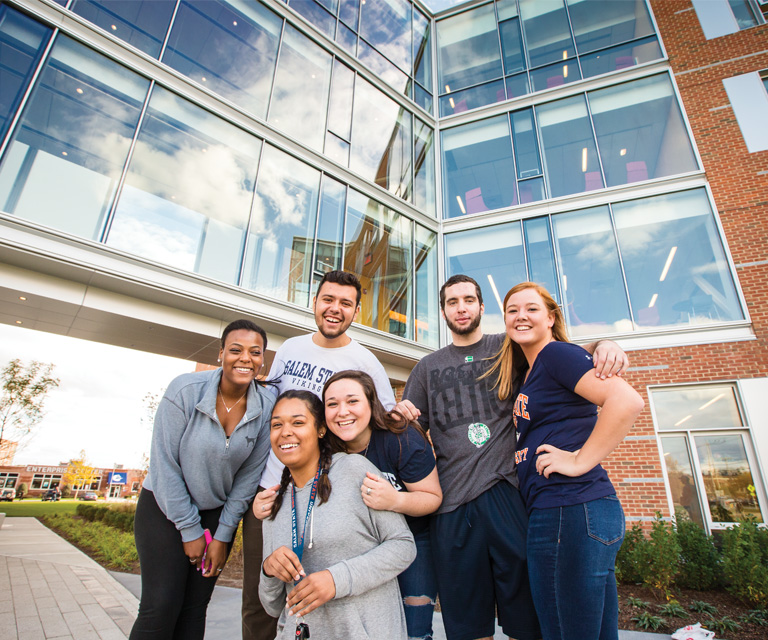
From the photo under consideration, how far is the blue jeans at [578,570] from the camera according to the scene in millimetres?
1418

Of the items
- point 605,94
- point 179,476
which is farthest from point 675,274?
point 179,476

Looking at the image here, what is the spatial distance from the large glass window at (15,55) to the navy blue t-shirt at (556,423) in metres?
6.66

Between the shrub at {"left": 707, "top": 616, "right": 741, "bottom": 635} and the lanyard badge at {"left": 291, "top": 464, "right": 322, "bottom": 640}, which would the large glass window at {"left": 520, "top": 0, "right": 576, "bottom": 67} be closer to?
the shrub at {"left": 707, "top": 616, "right": 741, "bottom": 635}

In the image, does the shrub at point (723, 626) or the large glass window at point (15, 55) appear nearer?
the shrub at point (723, 626)

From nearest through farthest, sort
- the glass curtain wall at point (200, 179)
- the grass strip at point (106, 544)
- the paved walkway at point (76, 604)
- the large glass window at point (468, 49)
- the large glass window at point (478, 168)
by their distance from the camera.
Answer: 1. the paved walkway at point (76, 604)
2. the glass curtain wall at point (200, 179)
3. the grass strip at point (106, 544)
4. the large glass window at point (478, 168)
5. the large glass window at point (468, 49)

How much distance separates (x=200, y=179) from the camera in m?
6.71

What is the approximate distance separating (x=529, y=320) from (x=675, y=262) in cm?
786

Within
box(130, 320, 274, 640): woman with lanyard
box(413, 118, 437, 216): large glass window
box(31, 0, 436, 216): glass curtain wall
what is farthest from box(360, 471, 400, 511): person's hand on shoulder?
box(413, 118, 437, 216): large glass window

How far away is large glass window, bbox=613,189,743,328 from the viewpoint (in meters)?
7.53

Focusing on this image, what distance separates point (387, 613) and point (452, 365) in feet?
3.86

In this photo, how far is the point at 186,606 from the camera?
80.7 inches

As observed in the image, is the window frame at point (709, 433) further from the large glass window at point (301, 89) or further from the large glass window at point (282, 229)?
the large glass window at point (301, 89)

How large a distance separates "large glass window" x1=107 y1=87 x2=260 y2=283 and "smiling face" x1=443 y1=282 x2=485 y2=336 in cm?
484

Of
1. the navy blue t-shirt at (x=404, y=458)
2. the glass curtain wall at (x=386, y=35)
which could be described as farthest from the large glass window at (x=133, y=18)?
the navy blue t-shirt at (x=404, y=458)
